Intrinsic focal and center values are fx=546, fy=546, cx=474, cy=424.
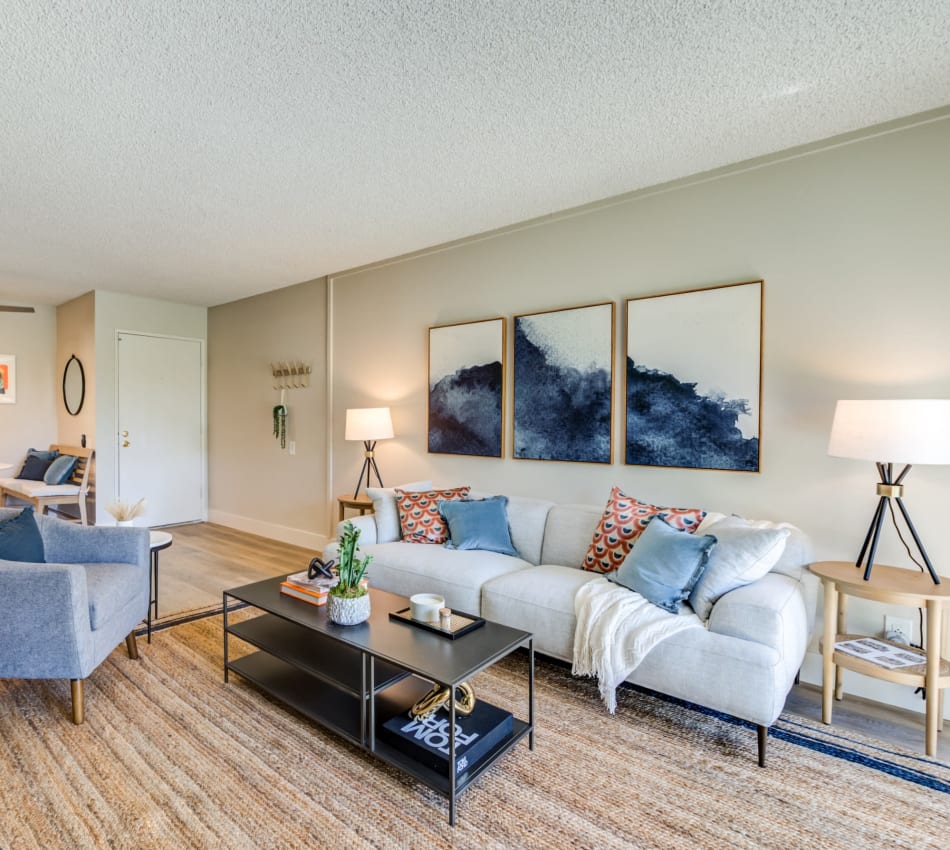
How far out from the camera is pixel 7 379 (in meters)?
5.71

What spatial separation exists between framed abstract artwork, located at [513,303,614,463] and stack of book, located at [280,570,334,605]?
1.59 m

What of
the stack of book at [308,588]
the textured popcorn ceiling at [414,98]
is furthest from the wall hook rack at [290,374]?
the stack of book at [308,588]

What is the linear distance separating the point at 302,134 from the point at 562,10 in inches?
48.3

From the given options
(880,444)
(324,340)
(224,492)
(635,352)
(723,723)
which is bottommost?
(723,723)

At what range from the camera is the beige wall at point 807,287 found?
2303 mm

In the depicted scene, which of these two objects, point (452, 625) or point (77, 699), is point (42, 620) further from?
point (452, 625)

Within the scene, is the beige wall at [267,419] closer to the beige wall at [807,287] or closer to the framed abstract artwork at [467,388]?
the framed abstract artwork at [467,388]

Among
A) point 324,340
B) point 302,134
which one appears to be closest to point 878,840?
point 302,134

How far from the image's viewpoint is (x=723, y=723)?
2174 millimetres

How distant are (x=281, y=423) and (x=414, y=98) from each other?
3681mm

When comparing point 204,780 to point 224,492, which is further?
point 224,492

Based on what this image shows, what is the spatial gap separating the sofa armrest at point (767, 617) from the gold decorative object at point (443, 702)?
94 centimetres

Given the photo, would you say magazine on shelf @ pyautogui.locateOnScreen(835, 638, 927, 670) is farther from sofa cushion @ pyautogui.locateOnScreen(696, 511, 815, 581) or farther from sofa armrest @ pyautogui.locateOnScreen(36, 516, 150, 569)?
sofa armrest @ pyautogui.locateOnScreen(36, 516, 150, 569)

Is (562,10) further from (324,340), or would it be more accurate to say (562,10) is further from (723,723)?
(324,340)
